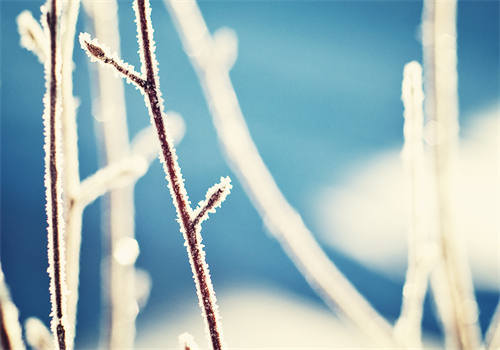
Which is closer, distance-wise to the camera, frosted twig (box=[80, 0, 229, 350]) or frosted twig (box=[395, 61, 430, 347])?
frosted twig (box=[80, 0, 229, 350])

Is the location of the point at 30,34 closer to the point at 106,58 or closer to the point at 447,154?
the point at 106,58

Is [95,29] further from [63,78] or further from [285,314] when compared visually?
[285,314]

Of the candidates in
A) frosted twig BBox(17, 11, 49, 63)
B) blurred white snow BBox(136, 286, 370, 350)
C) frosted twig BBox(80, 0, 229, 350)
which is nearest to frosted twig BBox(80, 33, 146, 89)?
frosted twig BBox(80, 0, 229, 350)

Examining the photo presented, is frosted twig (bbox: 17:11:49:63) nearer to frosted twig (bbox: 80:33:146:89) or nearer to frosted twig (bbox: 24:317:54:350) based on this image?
frosted twig (bbox: 80:33:146:89)

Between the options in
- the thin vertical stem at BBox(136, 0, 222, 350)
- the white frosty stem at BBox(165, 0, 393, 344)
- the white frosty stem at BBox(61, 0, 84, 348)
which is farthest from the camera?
the white frosty stem at BBox(165, 0, 393, 344)

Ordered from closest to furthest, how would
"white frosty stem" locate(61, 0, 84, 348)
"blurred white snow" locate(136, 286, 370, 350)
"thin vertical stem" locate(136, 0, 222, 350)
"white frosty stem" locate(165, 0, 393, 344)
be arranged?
"thin vertical stem" locate(136, 0, 222, 350), "white frosty stem" locate(61, 0, 84, 348), "white frosty stem" locate(165, 0, 393, 344), "blurred white snow" locate(136, 286, 370, 350)

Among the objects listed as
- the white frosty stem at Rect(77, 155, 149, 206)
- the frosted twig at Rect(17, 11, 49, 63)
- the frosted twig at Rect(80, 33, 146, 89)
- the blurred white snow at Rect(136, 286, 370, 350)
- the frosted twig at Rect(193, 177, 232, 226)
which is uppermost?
the frosted twig at Rect(17, 11, 49, 63)

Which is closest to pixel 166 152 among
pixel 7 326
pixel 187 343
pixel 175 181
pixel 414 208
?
pixel 175 181
